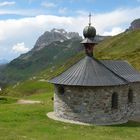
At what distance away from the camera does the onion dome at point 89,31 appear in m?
38.7

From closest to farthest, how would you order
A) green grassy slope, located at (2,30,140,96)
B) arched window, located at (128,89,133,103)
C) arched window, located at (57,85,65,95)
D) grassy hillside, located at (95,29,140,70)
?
arched window, located at (57,85,65,95) → arched window, located at (128,89,133,103) → green grassy slope, located at (2,30,140,96) → grassy hillside, located at (95,29,140,70)

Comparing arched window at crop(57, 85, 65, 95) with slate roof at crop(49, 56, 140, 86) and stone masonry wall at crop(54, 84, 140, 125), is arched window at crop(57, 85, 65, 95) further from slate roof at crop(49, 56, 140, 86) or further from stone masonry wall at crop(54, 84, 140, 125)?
slate roof at crop(49, 56, 140, 86)

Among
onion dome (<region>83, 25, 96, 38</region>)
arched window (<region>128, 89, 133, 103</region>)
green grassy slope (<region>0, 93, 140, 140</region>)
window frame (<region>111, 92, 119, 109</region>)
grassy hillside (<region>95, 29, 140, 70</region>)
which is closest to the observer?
green grassy slope (<region>0, 93, 140, 140</region>)

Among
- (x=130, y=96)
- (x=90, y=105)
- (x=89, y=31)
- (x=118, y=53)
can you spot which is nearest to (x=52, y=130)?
(x=90, y=105)

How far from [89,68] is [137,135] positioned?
969cm

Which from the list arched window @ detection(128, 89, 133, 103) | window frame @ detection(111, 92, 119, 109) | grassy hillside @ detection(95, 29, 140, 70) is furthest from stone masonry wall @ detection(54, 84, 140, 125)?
grassy hillside @ detection(95, 29, 140, 70)

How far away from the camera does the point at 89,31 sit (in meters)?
38.7

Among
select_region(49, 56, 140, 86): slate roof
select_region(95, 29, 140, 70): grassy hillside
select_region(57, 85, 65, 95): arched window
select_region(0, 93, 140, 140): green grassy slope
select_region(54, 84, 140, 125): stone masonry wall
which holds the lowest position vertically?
select_region(0, 93, 140, 140): green grassy slope

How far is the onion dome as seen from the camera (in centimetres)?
3866

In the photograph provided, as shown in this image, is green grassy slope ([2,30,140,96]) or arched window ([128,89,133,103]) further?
green grassy slope ([2,30,140,96])

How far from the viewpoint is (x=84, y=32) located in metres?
38.8

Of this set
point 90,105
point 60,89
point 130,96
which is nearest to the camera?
point 90,105

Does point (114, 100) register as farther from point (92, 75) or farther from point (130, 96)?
point (130, 96)

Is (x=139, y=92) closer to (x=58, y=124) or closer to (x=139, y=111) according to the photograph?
(x=139, y=111)
